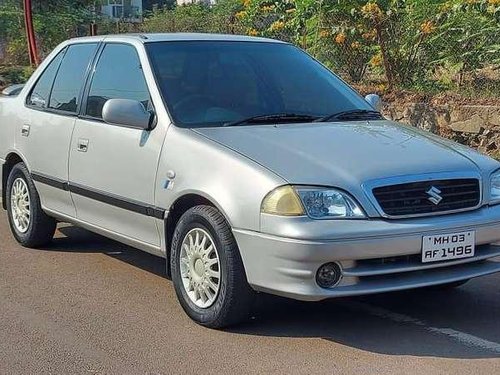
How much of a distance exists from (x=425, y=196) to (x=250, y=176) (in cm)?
98

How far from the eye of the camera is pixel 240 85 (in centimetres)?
600

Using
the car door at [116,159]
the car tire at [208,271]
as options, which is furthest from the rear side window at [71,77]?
the car tire at [208,271]

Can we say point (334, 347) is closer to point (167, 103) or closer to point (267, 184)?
point (267, 184)

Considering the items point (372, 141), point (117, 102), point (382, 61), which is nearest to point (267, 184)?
point (372, 141)

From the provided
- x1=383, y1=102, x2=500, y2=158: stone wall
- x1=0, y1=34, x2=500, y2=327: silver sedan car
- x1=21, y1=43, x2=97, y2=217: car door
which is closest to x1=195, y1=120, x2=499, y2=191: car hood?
x1=0, y1=34, x2=500, y2=327: silver sedan car

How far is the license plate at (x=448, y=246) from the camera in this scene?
15.9 feet

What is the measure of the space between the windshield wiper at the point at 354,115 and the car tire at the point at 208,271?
46.6 inches

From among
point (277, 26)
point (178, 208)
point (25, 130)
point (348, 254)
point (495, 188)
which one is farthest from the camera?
point (277, 26)

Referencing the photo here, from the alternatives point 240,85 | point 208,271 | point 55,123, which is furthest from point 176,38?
point 208,271

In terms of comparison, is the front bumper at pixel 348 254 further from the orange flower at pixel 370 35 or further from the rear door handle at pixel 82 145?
the orange flower at pixel 370 35

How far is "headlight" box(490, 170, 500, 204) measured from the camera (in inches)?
206

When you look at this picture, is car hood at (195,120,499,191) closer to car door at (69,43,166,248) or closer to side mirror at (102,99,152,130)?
side mirror at (102,99,152,130)

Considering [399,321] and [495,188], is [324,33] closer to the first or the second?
[495,188]

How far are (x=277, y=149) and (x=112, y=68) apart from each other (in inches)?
74.0
